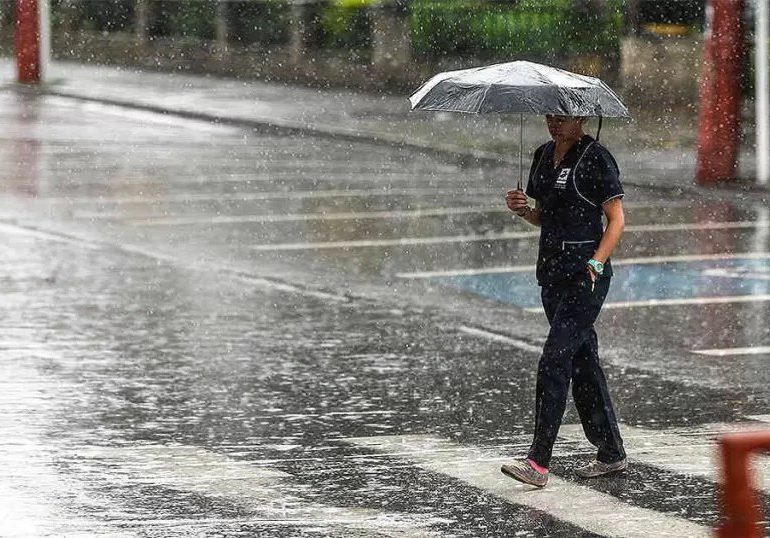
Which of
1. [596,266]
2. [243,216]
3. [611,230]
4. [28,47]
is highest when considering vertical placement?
[611,230]

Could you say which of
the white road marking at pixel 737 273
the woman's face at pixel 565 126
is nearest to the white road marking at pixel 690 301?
the white road marking at pixel 737 273

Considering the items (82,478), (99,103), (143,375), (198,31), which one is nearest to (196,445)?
(82,478)

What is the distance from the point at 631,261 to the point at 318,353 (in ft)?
14.8

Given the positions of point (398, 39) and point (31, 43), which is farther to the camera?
point (31, 43)

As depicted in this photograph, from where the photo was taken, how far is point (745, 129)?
2534cm

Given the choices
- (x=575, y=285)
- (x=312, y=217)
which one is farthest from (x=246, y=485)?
(x=312, y=217)

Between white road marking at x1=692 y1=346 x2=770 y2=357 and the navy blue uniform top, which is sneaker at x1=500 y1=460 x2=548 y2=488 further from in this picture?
white road marking at x1=692 y1=346 x2=770 y2=357

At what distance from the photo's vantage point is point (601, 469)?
27.5 ft

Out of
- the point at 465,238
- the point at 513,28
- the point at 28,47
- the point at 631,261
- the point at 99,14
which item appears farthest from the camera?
the point at 99,14

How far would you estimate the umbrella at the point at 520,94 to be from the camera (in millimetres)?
8195

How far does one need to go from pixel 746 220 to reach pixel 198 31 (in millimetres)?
20956

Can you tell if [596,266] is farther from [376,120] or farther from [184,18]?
[184,18]

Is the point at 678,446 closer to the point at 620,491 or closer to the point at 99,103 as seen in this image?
the point at 620,491

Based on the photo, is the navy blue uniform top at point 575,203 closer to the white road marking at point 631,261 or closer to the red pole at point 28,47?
the white road marking at point 631,261
